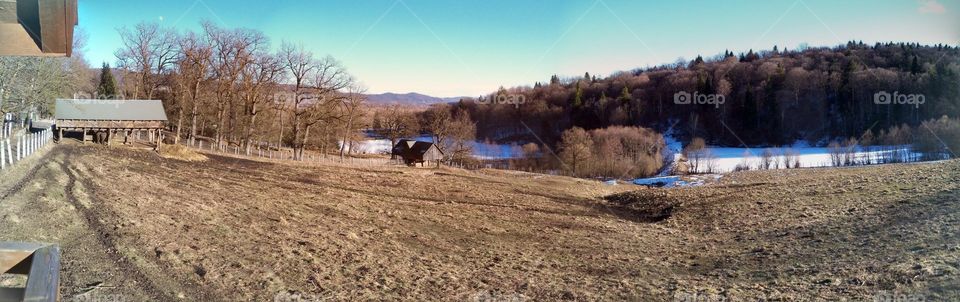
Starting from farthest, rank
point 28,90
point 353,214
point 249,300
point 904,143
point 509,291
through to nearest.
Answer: point 904,143
point 28,90
point 353,214
point 509,291
point 249,300

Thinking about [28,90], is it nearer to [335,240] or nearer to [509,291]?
[335,240]

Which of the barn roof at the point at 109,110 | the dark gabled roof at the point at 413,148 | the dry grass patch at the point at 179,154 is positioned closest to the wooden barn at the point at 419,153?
the dark gabled roof at the point at 413,148

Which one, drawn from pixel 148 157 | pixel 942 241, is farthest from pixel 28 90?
pixel 942 241

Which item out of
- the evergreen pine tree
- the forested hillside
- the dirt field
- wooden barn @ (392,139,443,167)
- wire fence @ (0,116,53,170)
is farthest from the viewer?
the forested hillside

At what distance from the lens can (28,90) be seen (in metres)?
29.9

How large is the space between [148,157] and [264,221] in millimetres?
17727

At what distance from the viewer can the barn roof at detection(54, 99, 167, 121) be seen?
3092 cm

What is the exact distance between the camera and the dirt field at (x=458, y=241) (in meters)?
7.84

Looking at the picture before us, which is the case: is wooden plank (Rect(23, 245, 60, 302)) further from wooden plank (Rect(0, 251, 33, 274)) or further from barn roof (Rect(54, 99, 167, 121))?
barn roof (Rect(54, 99, 167, 121))

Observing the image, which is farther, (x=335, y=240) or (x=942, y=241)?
(x=335, y=240)

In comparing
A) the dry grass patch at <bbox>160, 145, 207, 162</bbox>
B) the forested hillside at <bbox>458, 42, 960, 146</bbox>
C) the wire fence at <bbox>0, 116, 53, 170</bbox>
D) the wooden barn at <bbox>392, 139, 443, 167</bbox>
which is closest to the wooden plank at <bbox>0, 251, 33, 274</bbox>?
the wire fence at <bbox>0, 116, 53, 170</bbox>

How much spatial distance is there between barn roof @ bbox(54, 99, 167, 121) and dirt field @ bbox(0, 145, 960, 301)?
12333mm

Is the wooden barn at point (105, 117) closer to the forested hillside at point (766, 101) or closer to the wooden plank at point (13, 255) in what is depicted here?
the wooden plank at point (13, 255)

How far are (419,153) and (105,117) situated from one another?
30.3m
